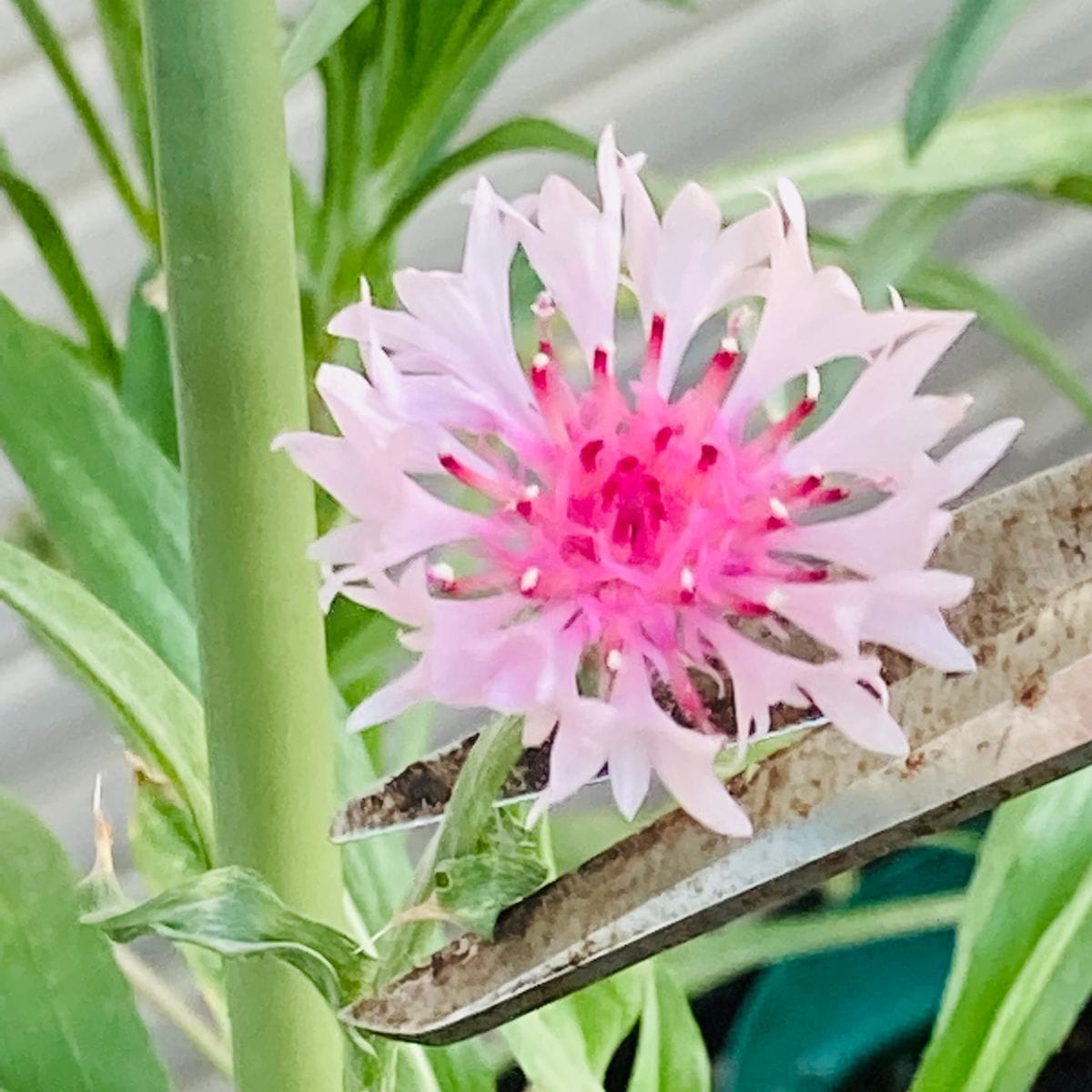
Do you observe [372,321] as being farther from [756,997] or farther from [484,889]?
[756,997]

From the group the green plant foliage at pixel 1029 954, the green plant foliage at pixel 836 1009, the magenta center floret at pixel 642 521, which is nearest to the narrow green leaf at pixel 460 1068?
the green plant foliage at pixel 1029 954

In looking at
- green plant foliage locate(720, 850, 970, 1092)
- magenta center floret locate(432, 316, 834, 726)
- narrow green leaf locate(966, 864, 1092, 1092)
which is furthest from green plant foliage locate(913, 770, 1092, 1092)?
green plant foliage locate(720, 850, 970, 1092)

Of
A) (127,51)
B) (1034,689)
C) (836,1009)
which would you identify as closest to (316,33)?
(127,51)

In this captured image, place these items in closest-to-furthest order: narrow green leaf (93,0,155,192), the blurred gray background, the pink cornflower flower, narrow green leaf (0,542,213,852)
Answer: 1. the pink cornflower flower
2. narrow green leaf (0,542,213,852)
3. narrow green leaf (93,0,155,192)
4. the blurred gray background

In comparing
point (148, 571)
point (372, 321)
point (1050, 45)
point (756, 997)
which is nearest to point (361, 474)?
point (372, 321)

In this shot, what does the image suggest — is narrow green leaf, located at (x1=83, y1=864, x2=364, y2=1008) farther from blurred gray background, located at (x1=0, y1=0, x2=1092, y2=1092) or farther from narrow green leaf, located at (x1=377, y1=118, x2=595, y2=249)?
blurred gray background, located at (x1=0, y1=0, x2=1092, y2=1092)

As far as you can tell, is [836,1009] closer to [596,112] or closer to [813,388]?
[596,112]
